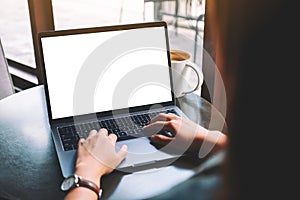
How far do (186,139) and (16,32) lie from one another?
1804 millimetres

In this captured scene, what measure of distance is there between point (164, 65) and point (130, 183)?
17.0 inches

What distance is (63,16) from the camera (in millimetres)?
2000

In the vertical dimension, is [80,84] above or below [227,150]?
below

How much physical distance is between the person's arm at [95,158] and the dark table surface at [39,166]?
27mm

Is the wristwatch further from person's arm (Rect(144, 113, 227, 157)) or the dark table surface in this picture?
person's arm (Rect(144, 113, 227, 157))

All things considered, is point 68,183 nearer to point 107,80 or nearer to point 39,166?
point 39,166

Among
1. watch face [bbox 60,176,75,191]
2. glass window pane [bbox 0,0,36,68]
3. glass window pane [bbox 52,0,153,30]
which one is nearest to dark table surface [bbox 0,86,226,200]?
watch face [bbox 60,176,75,191]

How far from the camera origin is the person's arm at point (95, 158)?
780mm

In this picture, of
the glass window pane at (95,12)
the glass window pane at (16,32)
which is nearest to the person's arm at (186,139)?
the glass window pane at (95,12)

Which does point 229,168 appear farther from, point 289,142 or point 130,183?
point 130,183

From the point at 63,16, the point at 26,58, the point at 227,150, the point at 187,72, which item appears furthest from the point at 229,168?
the point at 26,58

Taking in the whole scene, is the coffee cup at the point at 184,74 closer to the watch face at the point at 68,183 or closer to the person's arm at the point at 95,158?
the person's arm at the point at 95,158

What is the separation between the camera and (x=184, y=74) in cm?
118

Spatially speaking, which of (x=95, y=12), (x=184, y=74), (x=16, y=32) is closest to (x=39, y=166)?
(x=184, y=74)
